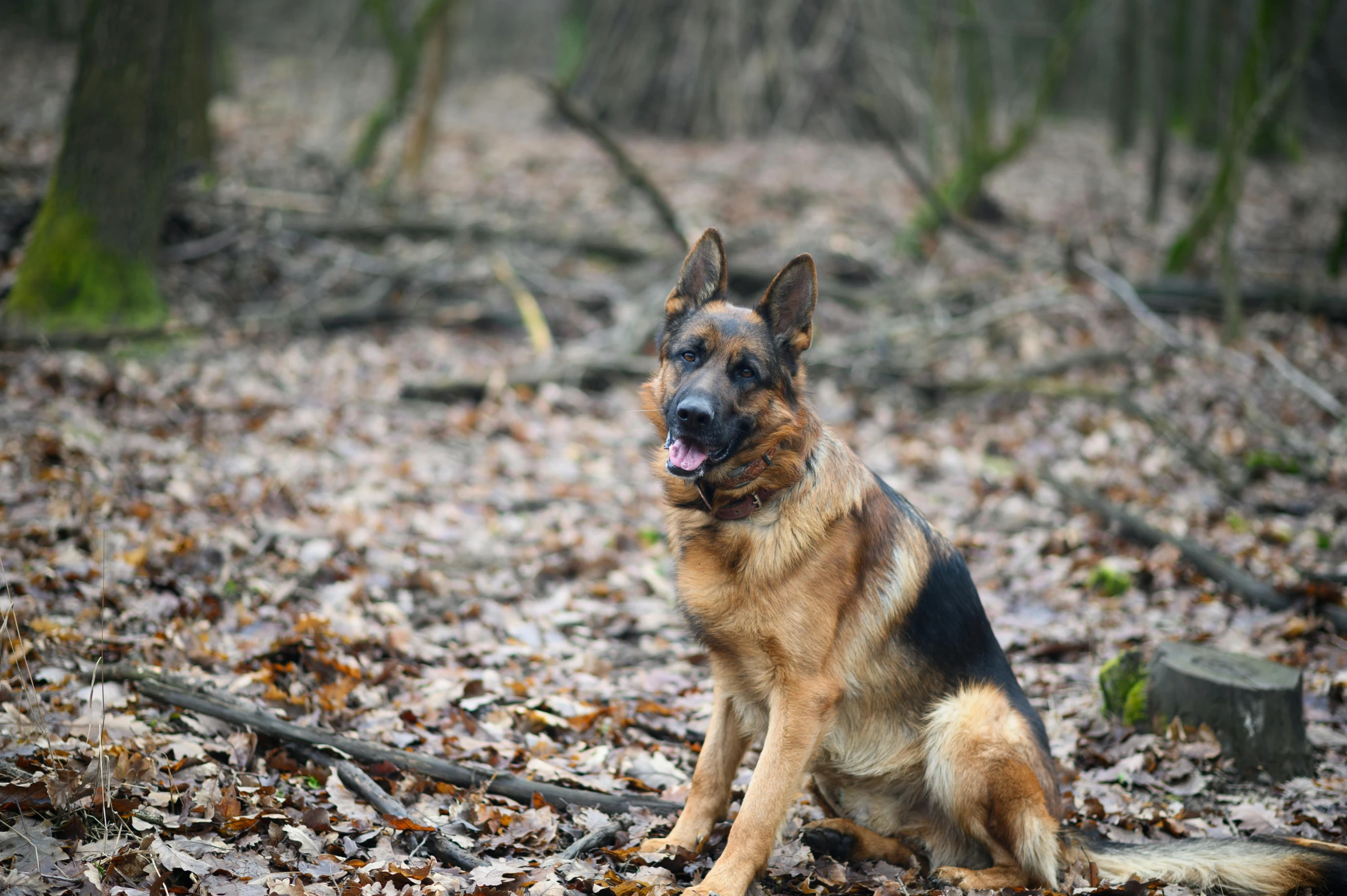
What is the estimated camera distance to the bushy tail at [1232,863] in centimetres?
341

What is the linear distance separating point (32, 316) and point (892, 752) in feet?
30.3

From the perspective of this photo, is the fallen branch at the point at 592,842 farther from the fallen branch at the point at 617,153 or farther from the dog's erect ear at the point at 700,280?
the fallen branch at the point at 617,153

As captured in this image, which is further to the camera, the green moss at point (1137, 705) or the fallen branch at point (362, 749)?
the green moss at point (1137, 705)

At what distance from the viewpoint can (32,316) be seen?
8898mm

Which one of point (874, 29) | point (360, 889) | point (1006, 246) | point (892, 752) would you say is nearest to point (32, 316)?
point (360, 889)

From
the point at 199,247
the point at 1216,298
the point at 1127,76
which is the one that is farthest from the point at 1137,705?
the point at 1127,76

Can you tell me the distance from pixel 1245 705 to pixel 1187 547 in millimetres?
2348

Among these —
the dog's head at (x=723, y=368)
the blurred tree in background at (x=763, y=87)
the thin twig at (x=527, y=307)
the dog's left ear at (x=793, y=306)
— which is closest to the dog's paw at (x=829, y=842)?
the dog's head at (x=723, y=368)

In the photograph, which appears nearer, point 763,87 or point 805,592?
point 805,592

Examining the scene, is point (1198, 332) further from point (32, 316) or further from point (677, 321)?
point (32, 316)

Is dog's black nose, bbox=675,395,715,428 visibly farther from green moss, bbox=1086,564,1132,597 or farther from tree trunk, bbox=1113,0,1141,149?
tree trunk, bbox=1113,0,1141,149

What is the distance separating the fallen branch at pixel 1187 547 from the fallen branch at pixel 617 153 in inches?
228

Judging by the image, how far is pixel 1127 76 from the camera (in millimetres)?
21266

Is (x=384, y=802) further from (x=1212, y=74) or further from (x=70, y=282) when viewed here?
(x=1212, y=74)
